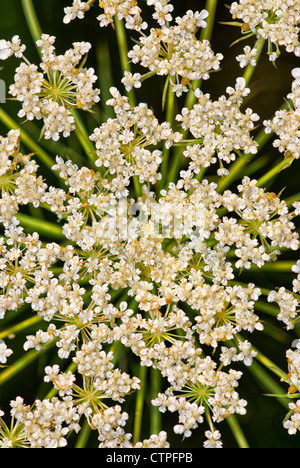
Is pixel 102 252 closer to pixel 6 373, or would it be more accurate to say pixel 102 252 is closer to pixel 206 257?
pixel 206 257

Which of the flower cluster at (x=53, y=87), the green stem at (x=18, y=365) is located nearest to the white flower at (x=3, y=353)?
the green stem at (x=18, y=365)

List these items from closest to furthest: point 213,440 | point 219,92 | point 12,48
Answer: point 213,440
point 12,48
point 219,92

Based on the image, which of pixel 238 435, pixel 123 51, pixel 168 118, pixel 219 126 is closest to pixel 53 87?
pixel 123 51

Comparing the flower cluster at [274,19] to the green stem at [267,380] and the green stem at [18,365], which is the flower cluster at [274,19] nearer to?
the green stem at [267,380]

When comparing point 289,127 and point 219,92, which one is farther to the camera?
point 219,92

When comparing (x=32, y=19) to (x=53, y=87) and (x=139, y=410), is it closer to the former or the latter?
(x=53, y=87)

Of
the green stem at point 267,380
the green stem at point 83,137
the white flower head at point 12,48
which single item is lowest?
the green stem at point 267,380
